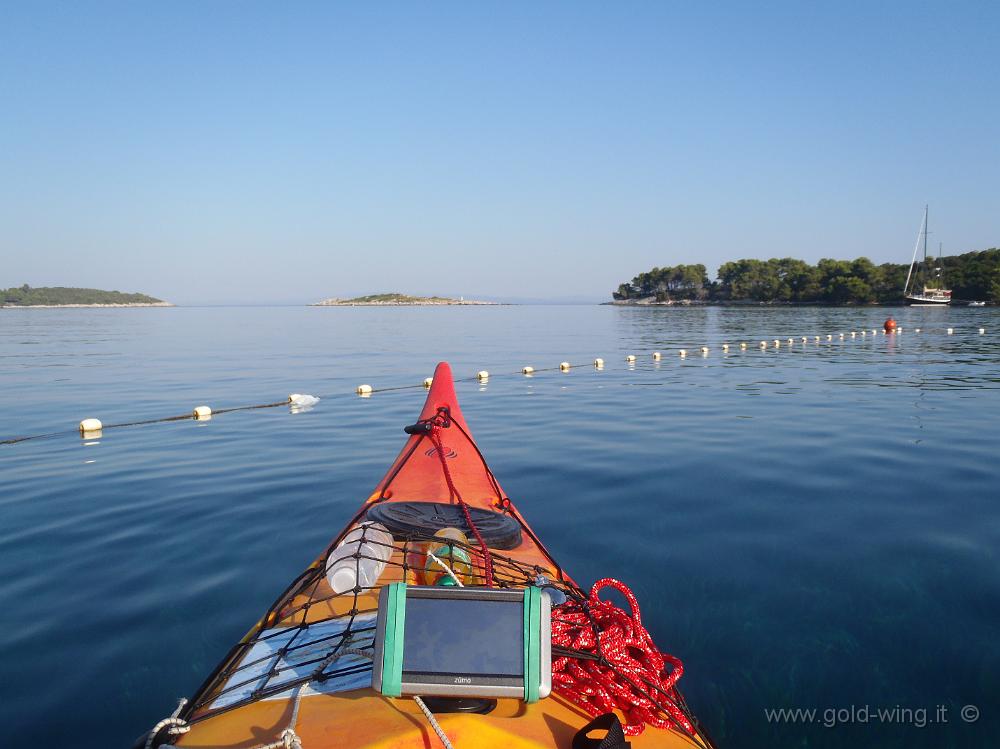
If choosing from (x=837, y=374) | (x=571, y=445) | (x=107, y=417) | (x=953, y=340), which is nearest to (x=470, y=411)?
(x=571, y=445)

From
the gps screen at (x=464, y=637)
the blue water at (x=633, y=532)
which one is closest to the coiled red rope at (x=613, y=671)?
the gps screen at (x=464, y=637)

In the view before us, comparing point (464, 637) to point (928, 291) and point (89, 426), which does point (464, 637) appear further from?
point (928, 291)

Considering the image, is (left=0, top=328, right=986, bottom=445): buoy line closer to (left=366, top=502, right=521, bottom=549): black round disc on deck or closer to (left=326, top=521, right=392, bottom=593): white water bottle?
(left=366, top=502, right=521, bottom=549): black round disc on deck

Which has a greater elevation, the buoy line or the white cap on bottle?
the white cap on bottle

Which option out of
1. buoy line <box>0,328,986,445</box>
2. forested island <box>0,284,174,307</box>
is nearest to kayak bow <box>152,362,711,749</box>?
buoy line <box>0,328,986,445</box>

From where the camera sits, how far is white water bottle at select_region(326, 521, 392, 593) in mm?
3643

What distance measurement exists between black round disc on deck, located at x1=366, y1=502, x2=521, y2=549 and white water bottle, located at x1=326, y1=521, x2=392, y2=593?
0.89 ft

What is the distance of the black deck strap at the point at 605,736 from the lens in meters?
2.23

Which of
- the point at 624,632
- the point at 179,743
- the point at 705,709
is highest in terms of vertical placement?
the point at 624,632

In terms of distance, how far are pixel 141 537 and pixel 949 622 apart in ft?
21.1

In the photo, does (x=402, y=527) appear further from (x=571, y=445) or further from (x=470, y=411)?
(x=470, y=411)

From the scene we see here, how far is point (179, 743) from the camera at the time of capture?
8.18 ft

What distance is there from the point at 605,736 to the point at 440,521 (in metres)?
2.28

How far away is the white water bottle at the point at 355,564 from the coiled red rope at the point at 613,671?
44.8 inches
